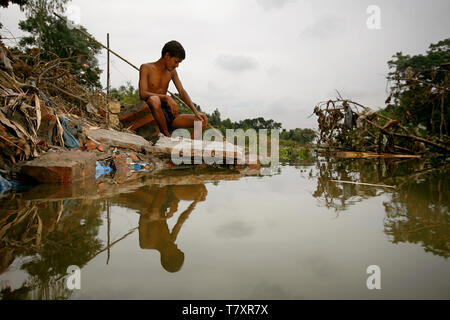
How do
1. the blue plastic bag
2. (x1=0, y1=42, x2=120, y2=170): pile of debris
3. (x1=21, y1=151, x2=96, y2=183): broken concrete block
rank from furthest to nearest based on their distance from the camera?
(x1=0, y1=42, x2=120, y2=170): pile of debris
(x1=21, y1=151, x2=96, y2=183): broken concrete block
the blue plastic bag

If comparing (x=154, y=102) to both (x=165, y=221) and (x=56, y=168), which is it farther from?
(x=165, y=221)

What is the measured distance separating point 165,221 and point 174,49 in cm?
298

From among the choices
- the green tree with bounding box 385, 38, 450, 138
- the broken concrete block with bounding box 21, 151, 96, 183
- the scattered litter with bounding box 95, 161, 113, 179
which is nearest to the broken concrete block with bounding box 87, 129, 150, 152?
the scattered litter with bounding box 95, 161, 113, 179

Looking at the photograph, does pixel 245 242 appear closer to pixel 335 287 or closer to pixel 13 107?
pixel 335 287

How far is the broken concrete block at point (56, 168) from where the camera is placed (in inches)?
→ 68.4

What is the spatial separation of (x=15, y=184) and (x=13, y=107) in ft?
2.61

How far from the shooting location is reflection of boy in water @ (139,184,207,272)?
0.68 m

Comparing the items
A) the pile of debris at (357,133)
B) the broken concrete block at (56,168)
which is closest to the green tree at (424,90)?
the pile of debris at (357,133)

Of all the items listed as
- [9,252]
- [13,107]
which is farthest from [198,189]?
[13,107]

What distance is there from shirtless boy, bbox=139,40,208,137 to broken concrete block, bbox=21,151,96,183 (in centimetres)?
163

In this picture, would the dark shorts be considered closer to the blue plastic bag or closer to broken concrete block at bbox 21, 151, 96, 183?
broken concrete block at bbox 21, 151, 96, 183

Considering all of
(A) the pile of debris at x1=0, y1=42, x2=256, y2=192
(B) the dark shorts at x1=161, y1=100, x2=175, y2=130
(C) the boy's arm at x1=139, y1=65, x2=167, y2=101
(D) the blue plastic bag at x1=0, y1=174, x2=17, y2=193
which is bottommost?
(D) the blue plastic bag at x1=0, y1=174, x2=17, y2=193

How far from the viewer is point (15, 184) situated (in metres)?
Answer: 1.68

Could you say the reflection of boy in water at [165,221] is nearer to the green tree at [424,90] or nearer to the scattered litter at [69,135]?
the scattered litter at [69,135]
